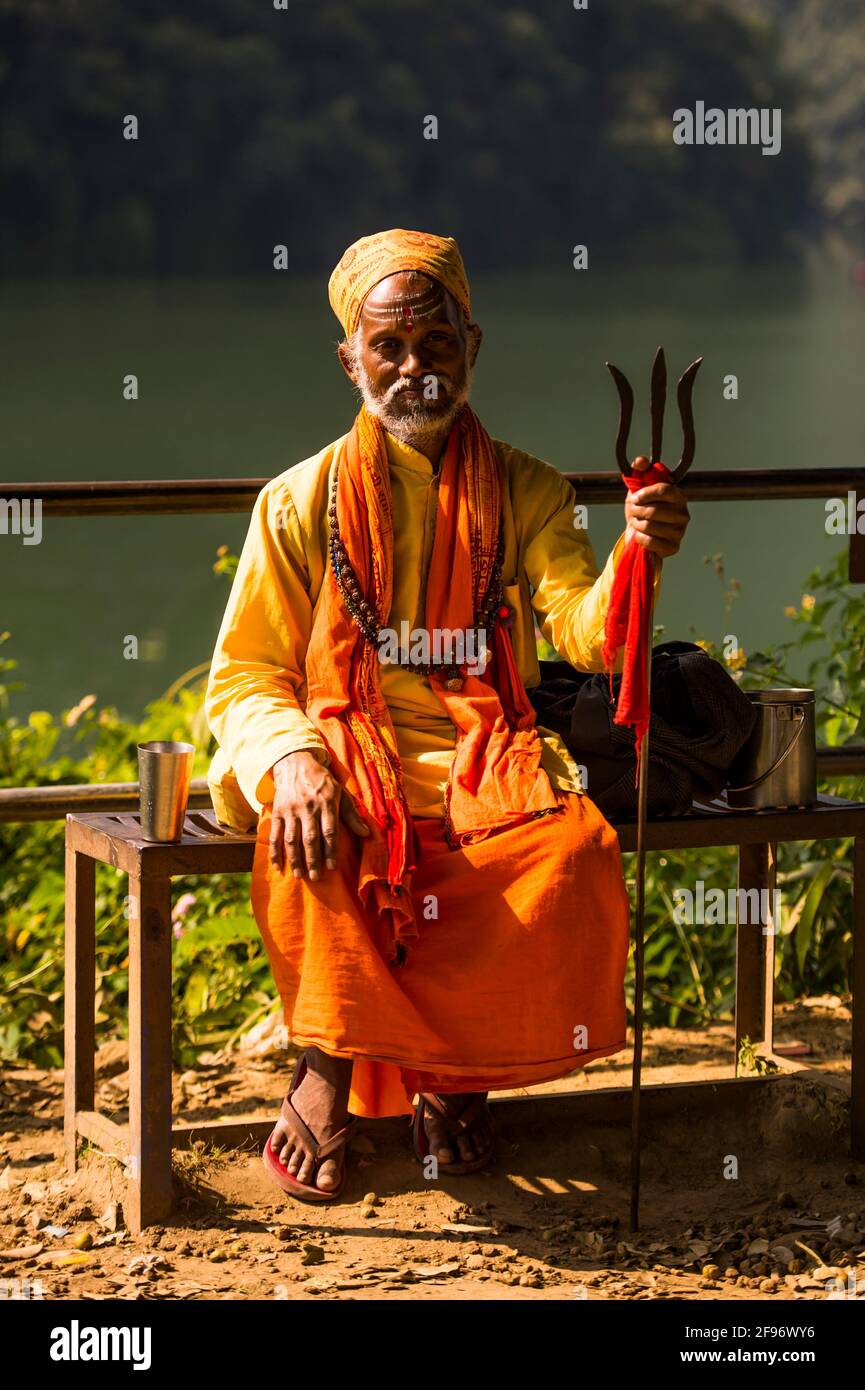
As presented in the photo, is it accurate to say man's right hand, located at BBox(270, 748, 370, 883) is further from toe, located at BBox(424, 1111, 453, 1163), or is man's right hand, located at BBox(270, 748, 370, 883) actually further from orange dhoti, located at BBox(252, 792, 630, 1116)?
toe, located at BBox(424, 1111, 453, 1163)

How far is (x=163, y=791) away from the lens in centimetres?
313

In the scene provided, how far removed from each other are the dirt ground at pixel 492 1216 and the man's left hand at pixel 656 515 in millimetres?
1255

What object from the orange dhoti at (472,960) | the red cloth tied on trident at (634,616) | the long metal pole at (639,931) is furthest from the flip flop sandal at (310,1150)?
the red cloth tied on trident at (634,616)

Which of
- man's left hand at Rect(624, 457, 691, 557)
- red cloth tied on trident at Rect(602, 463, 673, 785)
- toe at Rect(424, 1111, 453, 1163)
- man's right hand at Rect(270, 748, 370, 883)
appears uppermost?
man's left hand at Rect(624, 457, 691, 557)

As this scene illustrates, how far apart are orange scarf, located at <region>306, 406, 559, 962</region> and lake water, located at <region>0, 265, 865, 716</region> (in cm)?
616

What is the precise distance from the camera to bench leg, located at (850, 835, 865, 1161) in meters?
3.57

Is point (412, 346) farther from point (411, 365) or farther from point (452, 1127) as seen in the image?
point (452, 1127)

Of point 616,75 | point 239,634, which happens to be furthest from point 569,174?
point 239,634

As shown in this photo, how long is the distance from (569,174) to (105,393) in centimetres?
408

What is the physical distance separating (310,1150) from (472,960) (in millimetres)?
519

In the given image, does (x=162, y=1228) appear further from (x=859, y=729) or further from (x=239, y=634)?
(x=859, y=729)

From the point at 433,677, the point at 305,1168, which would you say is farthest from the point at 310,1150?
the point at 433,677

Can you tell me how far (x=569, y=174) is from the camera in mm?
13617

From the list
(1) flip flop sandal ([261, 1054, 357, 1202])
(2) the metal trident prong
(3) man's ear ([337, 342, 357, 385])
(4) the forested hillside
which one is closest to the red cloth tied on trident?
(2) the metal trident prong
